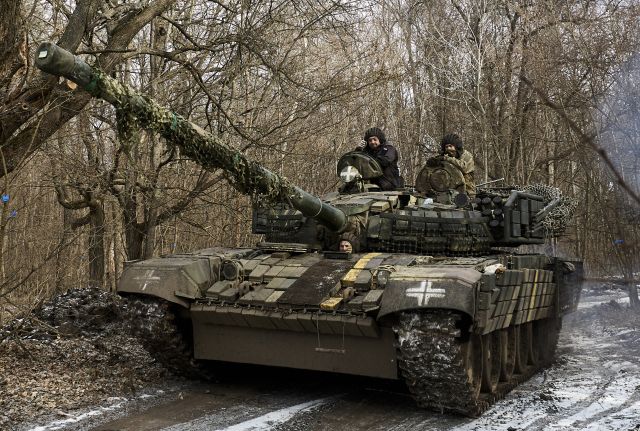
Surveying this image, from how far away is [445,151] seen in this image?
10242 mm

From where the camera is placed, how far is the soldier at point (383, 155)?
974 cm

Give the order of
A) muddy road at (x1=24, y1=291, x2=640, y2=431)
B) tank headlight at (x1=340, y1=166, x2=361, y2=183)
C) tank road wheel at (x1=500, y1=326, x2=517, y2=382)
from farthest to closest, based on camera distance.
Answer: tank headlight at (x1=340, y1=166, x2=361, y2=183) < tank road wheel at (x1=500, y1=326, x2=517, y2=382) < muddy road at (x1=24, y1=291, x2=640, y2=431)

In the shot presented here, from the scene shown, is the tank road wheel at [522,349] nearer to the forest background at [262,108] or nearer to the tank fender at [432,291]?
the forest background at [262,108]

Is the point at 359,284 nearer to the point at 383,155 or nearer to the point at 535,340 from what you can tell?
the point at 383,155

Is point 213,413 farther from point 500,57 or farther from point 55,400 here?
point 500,57

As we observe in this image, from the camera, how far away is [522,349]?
31.5ft

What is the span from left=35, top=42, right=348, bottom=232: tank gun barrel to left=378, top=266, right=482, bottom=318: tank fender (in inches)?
49.6

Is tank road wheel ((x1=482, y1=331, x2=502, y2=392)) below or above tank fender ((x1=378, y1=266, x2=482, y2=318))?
below

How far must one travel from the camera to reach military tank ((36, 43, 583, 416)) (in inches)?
241

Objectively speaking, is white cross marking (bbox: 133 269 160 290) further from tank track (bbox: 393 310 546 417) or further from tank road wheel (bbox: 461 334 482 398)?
tank road wheel (bbox: 461 334 482 398)

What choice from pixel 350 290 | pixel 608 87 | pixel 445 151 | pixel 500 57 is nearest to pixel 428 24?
pixel 500 57

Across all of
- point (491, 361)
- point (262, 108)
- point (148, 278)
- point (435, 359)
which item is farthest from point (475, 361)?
point (262, 108)

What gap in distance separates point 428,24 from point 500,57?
15.1 feet

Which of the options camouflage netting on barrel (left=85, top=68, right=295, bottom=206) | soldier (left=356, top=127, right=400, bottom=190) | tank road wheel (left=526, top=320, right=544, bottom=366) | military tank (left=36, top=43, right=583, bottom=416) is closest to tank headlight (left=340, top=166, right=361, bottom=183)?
military tank (left=36, top=43, right=583, bottom=416)
